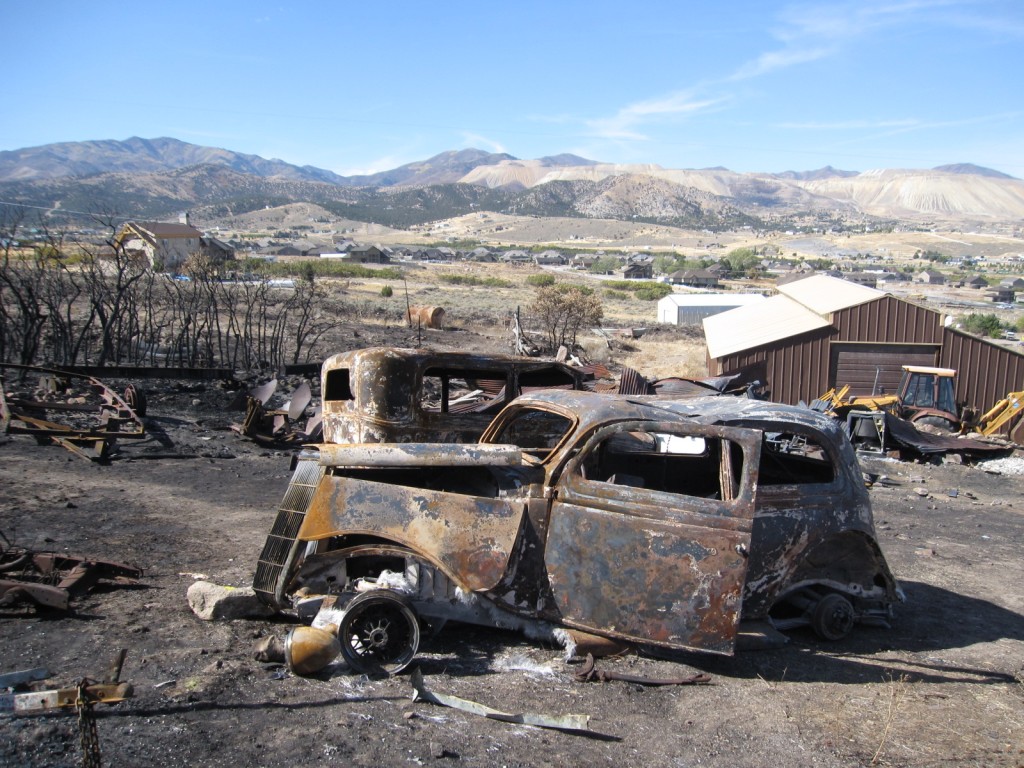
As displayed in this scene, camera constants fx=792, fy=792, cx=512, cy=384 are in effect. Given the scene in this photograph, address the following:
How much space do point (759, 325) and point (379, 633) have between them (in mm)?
21505

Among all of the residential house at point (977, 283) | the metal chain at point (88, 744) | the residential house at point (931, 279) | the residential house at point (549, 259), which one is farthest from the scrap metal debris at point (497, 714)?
the residential house at point (549, 259)

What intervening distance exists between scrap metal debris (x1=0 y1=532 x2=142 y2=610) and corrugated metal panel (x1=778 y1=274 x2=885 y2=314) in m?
20.0

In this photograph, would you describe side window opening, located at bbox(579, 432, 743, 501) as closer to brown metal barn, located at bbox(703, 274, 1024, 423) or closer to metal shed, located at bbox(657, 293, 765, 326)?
brown metal barn, located at bbox(703, 274, 1024, 423)

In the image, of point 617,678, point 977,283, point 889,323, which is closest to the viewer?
point 617,678

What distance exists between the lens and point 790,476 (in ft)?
22.5

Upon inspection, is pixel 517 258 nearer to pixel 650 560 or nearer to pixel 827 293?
pixel 827 293

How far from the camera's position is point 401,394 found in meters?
8.13

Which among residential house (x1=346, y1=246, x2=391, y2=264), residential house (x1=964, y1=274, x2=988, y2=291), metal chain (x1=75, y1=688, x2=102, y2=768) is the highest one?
residential house (x1=346, y1=246, x2=391, y2=264)


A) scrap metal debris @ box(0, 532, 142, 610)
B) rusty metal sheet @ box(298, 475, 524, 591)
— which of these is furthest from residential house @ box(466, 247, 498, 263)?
rusty metal sheet @ box(298, 475, 524, 591)

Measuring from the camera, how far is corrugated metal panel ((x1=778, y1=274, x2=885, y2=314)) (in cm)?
2228

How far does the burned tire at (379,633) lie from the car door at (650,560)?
0.92 metres

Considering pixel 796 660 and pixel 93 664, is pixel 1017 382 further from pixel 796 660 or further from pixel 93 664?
pixel 93 664

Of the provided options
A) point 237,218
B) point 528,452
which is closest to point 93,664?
point 528,452

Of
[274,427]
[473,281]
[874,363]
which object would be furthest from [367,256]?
[274,427]
